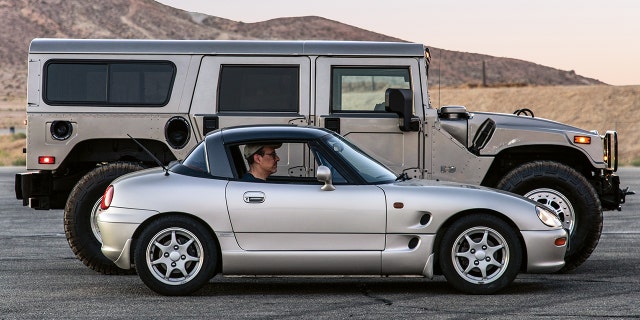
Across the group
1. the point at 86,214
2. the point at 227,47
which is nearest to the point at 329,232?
the point at 227,47

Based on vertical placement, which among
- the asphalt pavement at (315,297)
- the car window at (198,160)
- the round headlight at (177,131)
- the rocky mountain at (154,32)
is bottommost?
the asphalt pavement at (315,297)

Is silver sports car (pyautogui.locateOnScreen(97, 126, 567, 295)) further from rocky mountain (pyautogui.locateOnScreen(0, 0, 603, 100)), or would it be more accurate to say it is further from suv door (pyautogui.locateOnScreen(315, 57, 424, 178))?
rocky mountain (pyautogui.locateOnScreen(0, 0, 603, 100))

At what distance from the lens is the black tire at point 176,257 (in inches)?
407

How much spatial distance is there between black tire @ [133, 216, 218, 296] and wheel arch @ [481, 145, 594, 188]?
155 inches

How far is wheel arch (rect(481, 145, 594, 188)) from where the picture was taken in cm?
1323

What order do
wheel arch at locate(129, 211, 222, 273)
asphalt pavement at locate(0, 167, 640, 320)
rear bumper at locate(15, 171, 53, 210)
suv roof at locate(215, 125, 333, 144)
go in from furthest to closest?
rear bumper at locate(15, 171, 53, 210)
suv roof at locate(215, 125, 333, 144)
wheel arch at locate(129, 211, 222, 273)
asphalt pavement at locate(0, 167, 640, 320)

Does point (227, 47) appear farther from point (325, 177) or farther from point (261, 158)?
point (325, 177)

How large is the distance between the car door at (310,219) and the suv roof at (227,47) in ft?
8.95

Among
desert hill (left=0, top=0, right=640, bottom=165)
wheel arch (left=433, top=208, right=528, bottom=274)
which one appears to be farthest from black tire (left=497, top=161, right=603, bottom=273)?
desert hill (left=0, top=0, right=640, bottom=165)

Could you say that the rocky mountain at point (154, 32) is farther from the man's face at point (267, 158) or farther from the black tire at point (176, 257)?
the black tire at point (176, 257)

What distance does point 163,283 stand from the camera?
34.0 ft

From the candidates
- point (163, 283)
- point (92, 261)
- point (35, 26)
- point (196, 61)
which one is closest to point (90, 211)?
point (92, 261)

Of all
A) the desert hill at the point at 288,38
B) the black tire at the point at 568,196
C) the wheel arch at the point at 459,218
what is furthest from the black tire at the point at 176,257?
the desert hill at the point at 288,38

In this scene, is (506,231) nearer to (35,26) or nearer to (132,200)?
(132,200)
